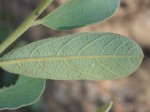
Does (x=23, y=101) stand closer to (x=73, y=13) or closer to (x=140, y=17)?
(x=73, y=13)

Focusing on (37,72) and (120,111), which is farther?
(120,111)

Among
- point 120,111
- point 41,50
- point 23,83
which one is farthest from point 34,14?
point 120,111

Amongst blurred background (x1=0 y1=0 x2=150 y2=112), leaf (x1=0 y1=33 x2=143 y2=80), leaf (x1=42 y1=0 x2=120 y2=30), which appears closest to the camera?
leaf (x1=0 y1=33 x2=143 y2=80)

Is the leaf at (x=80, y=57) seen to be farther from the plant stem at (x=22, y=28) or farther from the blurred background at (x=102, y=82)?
the blurred background at (x=102, y=82)

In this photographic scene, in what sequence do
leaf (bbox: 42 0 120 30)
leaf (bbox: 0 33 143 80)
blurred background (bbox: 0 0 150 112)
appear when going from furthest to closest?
blurred background (bbox: 0 0 150 112), leaf (bbox: 42 0 120 30), leaf (bbox: 0 33 143 80)

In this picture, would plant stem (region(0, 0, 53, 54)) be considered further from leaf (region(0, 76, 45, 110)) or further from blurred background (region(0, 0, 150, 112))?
Result: blurred background (region(0, 0, 150, 112))

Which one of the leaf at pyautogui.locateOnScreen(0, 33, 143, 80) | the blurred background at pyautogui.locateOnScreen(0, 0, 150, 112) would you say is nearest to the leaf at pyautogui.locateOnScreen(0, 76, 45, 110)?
the leaf at pyautogui.locateOnScreen(0, 33, 143, 80)

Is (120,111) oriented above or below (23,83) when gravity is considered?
below

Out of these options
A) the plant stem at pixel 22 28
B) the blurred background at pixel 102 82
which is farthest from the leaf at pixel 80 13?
the blurred background at pixel 102 82
